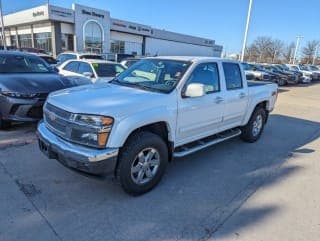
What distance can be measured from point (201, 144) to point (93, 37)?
117ft

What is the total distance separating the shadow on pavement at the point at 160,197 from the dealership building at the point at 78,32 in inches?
1296

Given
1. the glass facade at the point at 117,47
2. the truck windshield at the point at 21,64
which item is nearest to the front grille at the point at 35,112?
the truck windshield at the point at 21,64

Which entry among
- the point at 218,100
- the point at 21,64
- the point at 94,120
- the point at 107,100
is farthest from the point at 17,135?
the point at 218,100

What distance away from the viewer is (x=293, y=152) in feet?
18.9

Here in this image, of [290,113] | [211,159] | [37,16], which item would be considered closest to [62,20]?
[37,16]

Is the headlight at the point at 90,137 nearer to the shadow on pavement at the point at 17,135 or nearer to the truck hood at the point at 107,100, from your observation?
the truck hood at the point at 107,100

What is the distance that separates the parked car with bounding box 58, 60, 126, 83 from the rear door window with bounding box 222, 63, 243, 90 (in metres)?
4.84

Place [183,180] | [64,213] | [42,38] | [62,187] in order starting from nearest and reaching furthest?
[64,213], [62,187], [183,180], [42,38]

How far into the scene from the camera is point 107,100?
3438mm

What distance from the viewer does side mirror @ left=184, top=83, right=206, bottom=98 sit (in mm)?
3880

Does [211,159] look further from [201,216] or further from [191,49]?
[191,49]

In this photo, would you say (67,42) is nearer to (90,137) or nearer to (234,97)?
(234,97)

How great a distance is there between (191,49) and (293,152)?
55.6 meters

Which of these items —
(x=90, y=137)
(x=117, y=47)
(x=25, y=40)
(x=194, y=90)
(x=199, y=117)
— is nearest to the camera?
(x=90, y=137)
